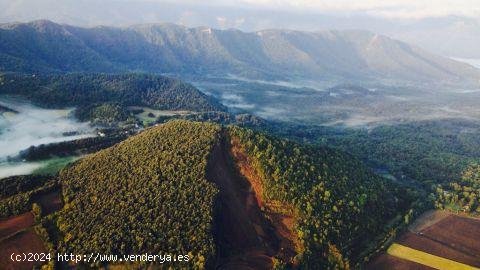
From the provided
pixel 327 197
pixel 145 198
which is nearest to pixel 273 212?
pixel 327 197

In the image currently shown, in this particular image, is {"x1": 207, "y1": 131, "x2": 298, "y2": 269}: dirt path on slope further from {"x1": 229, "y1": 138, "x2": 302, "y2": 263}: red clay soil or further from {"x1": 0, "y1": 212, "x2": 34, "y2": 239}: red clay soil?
{"x1": 0, "y1": 212, "x2": 34, "y2": 239}: red clay soil

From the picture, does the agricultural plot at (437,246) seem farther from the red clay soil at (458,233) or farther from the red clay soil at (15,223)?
the red clay soil at (15,223)

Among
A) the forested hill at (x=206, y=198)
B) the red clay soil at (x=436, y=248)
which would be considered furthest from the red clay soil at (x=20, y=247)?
the red clay soil at (x=436, y=248)

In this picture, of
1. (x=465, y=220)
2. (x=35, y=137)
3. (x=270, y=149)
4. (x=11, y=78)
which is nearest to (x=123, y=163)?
(x=270, y=149)

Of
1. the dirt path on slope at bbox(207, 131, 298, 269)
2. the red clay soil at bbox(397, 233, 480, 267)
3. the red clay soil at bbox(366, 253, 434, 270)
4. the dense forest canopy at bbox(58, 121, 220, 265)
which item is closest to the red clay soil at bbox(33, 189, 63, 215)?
the dense forest canopy at bbox(58, 121, 220, 265)

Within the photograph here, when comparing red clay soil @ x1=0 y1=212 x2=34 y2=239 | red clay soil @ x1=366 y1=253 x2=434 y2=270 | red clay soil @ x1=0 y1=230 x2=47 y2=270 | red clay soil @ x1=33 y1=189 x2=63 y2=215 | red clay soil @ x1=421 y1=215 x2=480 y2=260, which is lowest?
red clay soil @ x1=366 y1=253 x2=434 y2=270

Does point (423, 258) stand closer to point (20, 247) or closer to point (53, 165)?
point (20, 247)
